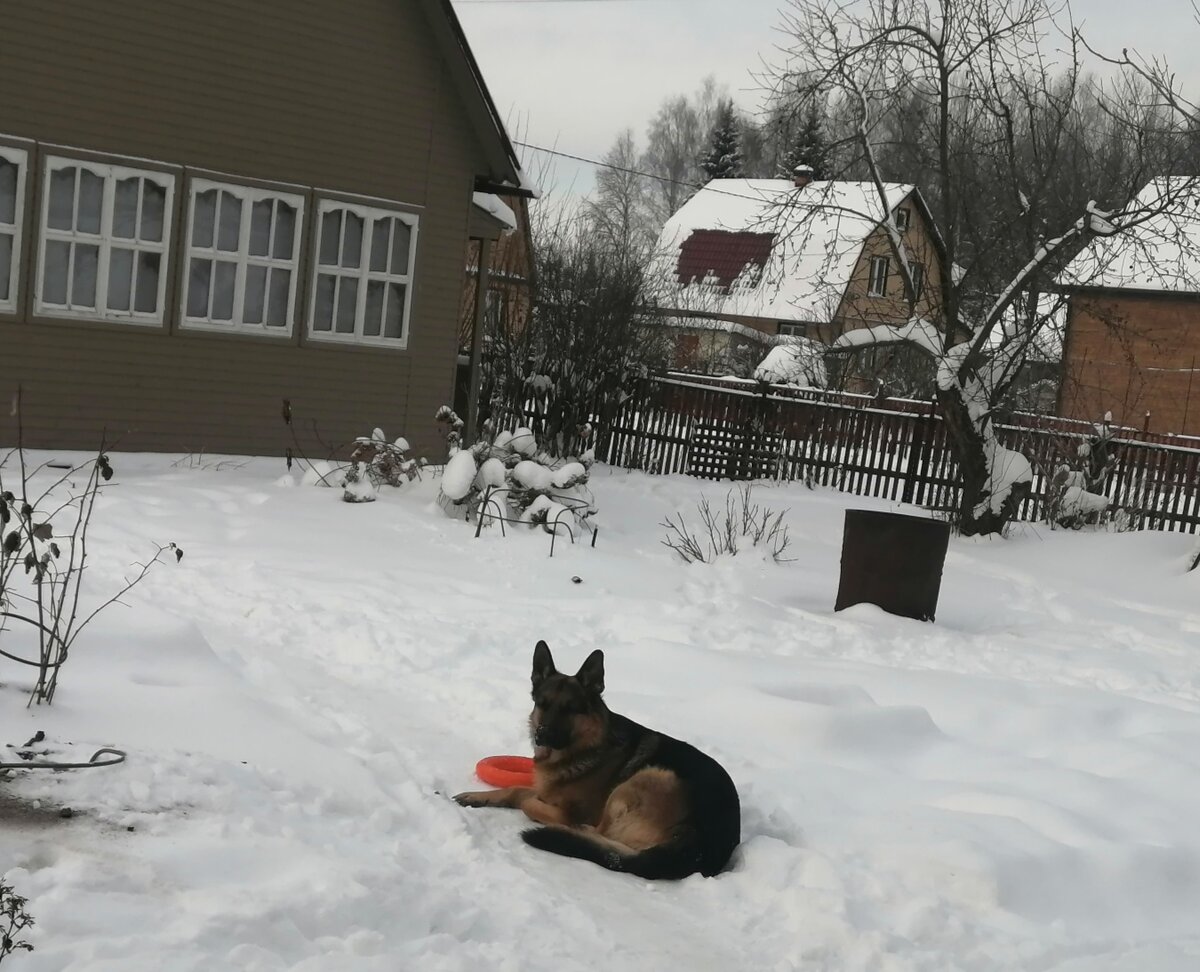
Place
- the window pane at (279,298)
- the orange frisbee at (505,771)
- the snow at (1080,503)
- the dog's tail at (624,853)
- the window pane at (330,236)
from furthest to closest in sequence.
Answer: the snow at (1080,503), the window pane at (330,236), the window pane at (279,298), the orange frisbee at (505,771), the dog's tail at (624,853)

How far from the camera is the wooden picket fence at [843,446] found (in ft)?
57.7

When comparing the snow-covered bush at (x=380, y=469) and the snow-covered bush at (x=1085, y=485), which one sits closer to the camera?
the snow-covered bush at (x=380, y=469)

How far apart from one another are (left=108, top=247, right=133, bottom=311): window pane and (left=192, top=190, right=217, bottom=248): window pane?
76 cm

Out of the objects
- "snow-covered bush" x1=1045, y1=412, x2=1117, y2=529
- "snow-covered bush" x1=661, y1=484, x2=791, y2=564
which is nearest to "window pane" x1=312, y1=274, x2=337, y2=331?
"snow-covered bush" x1=661, y1=484, x2=791, y2=564

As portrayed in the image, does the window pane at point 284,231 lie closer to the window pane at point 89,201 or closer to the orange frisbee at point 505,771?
the window pane at point 89,201

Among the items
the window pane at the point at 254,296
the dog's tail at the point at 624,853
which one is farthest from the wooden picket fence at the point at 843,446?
the dog's tail at the point at 624,853

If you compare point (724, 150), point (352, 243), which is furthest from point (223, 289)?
point (724, 150)

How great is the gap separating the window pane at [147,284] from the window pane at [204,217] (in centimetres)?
51

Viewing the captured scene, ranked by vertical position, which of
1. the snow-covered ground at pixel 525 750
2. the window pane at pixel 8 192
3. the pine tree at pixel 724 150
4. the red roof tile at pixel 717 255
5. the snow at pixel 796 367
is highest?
the pine tree at pixel 724 150

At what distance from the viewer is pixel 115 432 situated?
1398cm

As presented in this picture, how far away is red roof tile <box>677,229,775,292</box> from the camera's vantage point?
4391 centimetres

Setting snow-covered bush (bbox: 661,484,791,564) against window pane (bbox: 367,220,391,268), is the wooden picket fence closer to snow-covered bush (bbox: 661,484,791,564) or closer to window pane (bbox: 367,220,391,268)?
snow-covered bush (bbox: 661,484,791,564)

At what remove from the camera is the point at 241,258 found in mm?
14773

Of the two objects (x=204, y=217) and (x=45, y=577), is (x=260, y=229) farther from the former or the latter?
(x=45, y=577)
